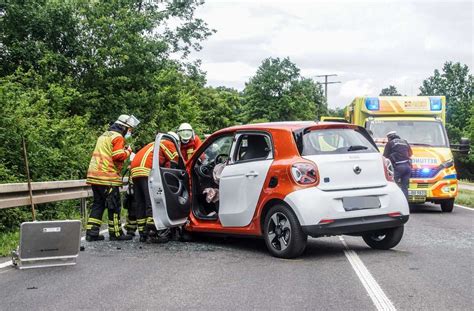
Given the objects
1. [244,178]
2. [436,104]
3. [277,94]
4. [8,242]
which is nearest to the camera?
[244,178]

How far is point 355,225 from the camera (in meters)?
7.59

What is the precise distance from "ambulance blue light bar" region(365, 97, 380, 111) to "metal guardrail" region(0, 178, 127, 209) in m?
7.96

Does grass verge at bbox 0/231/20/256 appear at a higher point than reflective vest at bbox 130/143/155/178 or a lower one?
lower

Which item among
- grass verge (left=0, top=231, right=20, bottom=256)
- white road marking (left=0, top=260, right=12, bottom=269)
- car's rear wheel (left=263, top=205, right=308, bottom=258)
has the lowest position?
grass verge (left=0, top=231, right=20, bottom=256)

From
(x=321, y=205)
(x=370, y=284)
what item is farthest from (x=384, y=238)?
(x=370, y=284)

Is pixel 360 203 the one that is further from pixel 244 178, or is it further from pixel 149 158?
pixel 149 158

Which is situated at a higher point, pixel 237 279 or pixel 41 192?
pixel 41 192

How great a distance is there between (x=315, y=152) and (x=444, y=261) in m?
2.01

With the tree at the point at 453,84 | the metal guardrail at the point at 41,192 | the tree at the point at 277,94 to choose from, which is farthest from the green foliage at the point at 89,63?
the tree at the point at 453,84

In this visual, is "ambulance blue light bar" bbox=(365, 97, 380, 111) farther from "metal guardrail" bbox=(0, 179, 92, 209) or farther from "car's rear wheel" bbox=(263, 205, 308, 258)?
"car's rear wheel" bbox=(263, 205, 308, 258)

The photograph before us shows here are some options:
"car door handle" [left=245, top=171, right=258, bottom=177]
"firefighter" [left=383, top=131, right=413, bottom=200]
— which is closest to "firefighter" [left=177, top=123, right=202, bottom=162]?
"car door handle" [left=245, top=171, right=258, bottom=177]

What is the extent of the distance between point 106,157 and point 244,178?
2.30 metres

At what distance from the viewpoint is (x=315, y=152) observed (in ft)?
25.4

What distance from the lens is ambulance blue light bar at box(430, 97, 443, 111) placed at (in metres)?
16.4
